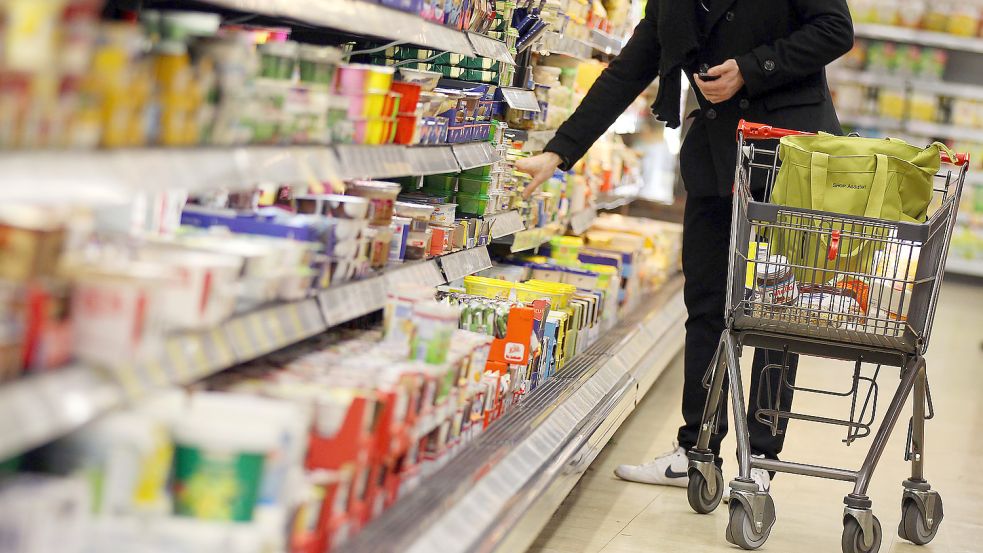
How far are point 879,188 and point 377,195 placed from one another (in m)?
1.24

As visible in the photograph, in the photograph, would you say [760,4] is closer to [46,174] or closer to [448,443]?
[448,443]

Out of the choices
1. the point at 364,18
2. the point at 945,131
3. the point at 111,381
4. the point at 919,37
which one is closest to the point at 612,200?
the point at 364,18

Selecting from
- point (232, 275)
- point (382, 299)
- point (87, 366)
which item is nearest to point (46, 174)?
point (87, 366)

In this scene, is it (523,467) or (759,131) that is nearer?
(523,467)

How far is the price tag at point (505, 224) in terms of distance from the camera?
3600 mm

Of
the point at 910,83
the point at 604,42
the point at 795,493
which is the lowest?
the point at 795,493

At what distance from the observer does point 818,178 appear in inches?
119

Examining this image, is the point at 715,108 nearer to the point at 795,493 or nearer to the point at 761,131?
the point at 761,131

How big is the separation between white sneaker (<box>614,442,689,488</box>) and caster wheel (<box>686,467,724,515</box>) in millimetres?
219

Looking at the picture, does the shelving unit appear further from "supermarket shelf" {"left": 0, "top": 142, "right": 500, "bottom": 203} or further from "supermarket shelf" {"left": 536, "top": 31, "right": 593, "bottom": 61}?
"supermarket shelf" {"left": 536, "top": 31, "right": 593, "bottom": 61}

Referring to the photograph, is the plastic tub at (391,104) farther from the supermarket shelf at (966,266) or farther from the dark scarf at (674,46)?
the supermarket shelf at (966,266)

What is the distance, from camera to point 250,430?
5.33 ft

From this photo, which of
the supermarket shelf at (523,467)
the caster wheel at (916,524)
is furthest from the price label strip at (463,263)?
the caster wheel at (916,524)

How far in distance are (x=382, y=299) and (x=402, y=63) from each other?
959mm
